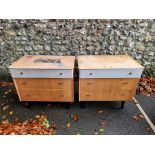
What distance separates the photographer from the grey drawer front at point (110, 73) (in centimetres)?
333

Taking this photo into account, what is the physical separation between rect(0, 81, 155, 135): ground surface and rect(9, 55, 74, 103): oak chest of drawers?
13.3 inches

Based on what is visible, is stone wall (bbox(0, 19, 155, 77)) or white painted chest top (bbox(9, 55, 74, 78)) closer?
white painted chest top (bbox(9, 55, 74, 78))

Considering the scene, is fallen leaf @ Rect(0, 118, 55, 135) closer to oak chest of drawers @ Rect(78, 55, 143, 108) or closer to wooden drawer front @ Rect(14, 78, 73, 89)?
wooden drawer front @ Rect(14, 78, 73, 89)

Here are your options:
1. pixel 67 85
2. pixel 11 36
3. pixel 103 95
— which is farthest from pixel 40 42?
pixel 103 95

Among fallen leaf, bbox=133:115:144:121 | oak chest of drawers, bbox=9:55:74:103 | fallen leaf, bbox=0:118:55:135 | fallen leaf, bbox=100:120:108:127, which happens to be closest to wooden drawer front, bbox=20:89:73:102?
oak chest of drawers, bbox=9:55:74:103

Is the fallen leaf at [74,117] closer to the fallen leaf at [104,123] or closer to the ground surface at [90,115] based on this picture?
the ground surface at [90,115]

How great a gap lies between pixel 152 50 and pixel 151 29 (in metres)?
0.57

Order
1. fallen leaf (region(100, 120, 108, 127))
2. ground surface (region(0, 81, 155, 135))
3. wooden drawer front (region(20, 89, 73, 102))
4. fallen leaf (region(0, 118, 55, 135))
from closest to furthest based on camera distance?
fallen leaf (region(0, 118, 55, 135)) < ground surface (region(0, 81, 155, 135)) < fallen leaf (region(100, 120, 108, 127)) < wooden drawer front (region(20, 89, 73, 102))

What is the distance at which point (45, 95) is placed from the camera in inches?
142

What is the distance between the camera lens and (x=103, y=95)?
142 inches

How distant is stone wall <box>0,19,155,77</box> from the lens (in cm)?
445

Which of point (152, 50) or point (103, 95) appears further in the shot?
point (152, 50)

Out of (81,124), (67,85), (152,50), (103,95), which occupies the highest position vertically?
(152,50)

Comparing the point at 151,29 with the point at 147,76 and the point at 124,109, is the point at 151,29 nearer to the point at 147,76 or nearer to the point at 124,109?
the point at 147,76
